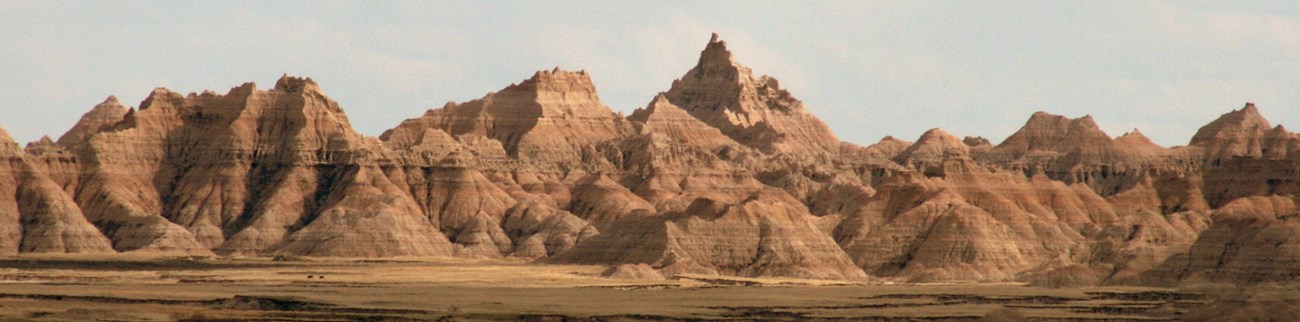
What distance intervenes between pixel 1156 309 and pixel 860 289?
3131 cm

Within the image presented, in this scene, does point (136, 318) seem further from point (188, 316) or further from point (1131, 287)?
point (1131, 287)

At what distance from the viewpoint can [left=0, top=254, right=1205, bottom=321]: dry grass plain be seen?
507ft

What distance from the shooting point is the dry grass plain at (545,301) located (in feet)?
507

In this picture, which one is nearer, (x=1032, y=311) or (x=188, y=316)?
(x=188, y=316)

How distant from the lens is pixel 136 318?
148 meters

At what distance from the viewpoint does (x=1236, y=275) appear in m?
193

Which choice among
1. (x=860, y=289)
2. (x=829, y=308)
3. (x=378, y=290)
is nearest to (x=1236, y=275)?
(x=860, y=289)

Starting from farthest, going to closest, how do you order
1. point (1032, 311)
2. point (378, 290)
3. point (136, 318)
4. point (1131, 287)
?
point (1131, 287), point (378, 290), point (1032, 311), point (136, 318)

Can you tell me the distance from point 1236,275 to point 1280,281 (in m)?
5.00

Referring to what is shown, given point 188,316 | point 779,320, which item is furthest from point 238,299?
point 779,320

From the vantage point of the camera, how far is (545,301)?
A: 170375 mm

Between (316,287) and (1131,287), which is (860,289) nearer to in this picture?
(1131,287)

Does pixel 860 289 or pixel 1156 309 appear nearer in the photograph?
pixel 1156 309

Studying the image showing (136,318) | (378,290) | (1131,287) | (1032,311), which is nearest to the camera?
(136,318)
